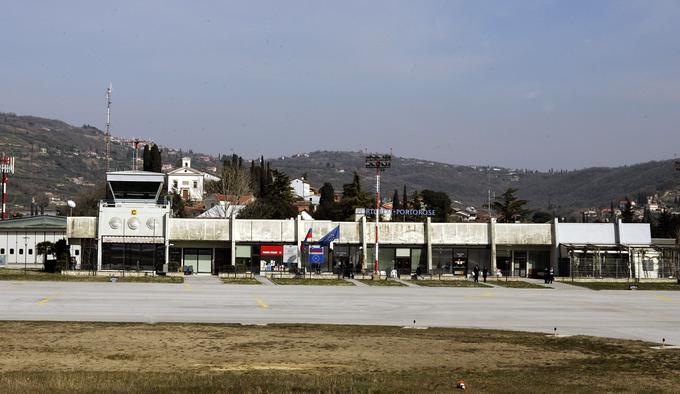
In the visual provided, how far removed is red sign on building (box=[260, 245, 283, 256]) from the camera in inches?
3590

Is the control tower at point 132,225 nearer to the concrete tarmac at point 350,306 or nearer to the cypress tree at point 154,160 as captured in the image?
the concrete tarmac at point 350,306

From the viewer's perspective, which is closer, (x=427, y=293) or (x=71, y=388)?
(x=71, y=388)

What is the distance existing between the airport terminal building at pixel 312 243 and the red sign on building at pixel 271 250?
13 centimetres

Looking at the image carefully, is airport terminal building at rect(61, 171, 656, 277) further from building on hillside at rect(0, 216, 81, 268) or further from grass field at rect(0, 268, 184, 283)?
building on hillside at rect(0, 216, 81, 268)

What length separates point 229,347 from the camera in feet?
Answer: 97.1

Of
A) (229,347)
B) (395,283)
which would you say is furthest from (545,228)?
(229,347)

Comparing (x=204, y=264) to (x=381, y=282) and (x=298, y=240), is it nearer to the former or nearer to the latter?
(x=298, y=240)

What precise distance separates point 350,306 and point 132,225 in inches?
1836

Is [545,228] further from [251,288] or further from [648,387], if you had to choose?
[648,387]

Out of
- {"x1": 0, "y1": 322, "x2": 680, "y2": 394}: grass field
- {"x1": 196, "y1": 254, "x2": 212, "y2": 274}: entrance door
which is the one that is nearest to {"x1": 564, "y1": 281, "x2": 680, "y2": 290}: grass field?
{"x1": 196, "y1": 254, "x2": 212, "y2": 274}: entrance door

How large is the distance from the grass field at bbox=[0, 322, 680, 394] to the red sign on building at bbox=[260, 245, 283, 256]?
55.0 m

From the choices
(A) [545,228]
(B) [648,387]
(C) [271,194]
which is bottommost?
(B) [648,387]

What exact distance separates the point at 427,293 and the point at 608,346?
30.2 metres

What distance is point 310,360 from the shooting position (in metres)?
27.1
